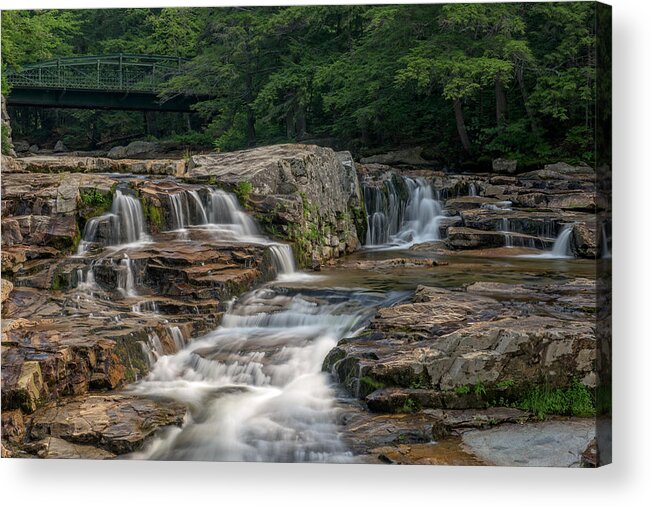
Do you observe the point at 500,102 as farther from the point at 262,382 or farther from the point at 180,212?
the point at 180,212

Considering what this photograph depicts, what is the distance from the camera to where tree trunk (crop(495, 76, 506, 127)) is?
8.12 metres

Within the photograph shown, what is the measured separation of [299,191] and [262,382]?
2842mm

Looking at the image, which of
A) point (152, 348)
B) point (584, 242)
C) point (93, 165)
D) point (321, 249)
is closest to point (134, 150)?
point (93, 165)

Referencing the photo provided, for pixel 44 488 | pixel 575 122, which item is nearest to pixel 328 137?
pixel 575 122

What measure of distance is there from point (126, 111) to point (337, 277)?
2379 millimetres

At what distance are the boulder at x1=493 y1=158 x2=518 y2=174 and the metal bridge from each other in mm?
2615

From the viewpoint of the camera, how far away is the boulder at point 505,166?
834cm

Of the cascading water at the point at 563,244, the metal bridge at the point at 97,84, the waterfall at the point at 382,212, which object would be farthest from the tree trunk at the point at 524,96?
the metal bridge at the point at 97,84

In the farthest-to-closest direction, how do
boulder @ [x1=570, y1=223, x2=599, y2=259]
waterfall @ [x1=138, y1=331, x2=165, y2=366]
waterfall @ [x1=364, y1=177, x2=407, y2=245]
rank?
waterfall @ [x1=364, y1=177, x2=407, y2=245] → waterfall @ [x1=138, y1=331, x2=165, y2=366] → boulder @ [x1=570, y1=223, x2=599, y2=259]

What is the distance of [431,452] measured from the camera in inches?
293

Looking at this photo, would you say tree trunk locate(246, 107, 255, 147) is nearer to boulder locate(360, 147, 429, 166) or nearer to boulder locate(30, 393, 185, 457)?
boulder locate(360, 147, 429, 166)

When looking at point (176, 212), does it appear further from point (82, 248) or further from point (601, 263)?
point (601, 263)

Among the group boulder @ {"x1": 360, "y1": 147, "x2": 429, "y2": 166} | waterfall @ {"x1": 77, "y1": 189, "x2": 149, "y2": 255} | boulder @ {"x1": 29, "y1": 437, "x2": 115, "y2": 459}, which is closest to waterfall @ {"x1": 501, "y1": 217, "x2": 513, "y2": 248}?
boulder @ {"x1": 360, "y1": 147, "x2": 429, "y2": 166}

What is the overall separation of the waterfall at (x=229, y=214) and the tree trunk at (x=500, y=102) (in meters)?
2.68
